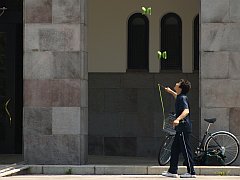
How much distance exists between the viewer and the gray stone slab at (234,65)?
57.8 ft

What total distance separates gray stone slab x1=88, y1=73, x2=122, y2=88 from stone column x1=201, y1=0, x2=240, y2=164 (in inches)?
166

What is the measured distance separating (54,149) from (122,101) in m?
4.08

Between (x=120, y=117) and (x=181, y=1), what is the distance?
3.69 m

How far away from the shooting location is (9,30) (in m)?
21.9

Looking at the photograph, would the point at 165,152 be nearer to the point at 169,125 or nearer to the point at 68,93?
the point at 169,125

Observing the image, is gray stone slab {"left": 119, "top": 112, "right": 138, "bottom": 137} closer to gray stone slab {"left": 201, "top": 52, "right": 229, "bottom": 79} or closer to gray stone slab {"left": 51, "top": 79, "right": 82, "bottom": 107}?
gray stone slab {"left": 51, "top": 79, "right": 82, "bottom": 107}

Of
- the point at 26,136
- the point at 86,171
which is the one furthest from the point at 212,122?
the point at 26,136

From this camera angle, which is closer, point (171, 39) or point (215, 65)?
point (215, 65)

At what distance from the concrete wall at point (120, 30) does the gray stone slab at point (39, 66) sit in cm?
380

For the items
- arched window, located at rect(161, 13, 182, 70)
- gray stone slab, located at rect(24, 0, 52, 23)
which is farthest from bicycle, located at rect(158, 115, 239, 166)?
arched window, located at rect(161, 13, 182, 70)

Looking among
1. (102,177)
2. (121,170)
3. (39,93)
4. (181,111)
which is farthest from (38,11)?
(181,111)

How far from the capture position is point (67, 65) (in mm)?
17797

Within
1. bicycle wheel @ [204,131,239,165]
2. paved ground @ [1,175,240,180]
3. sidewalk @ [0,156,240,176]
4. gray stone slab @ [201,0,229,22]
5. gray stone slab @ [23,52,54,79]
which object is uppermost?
gray stone slab @ [201,0,229,22]

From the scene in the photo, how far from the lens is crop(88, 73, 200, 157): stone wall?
69.7 ft
